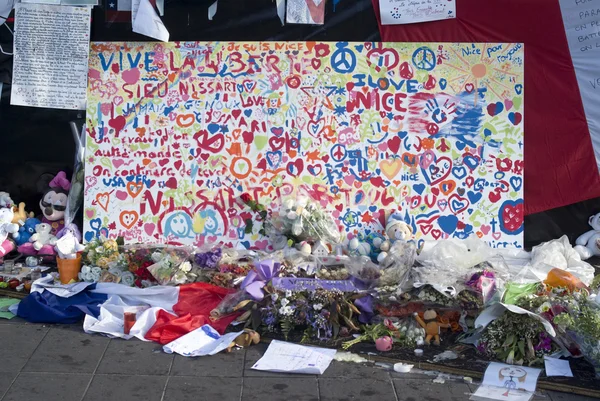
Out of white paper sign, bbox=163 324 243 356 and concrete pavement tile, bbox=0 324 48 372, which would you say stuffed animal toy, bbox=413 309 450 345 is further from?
concrete pavement tile, bbox=0 324 48 372

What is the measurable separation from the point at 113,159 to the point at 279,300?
7.55 feet

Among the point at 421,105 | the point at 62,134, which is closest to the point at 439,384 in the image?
the point at 421,105

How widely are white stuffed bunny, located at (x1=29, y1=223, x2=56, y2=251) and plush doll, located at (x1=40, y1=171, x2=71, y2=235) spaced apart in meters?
0.06

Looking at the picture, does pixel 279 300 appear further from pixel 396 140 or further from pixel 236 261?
pixel 396 140

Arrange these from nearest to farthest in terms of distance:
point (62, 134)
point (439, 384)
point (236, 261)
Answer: point (439, 384)
point (236, 261)
point (62, 134)

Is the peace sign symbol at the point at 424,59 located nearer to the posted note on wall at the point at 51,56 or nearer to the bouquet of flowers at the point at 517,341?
the bouquet of flowers at the point at 517,341

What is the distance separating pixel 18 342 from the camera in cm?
592

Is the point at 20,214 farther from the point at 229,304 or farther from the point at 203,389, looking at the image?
the point at 203,389

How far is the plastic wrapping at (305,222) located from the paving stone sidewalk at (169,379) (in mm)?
1336

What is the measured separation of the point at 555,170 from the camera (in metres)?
7.14

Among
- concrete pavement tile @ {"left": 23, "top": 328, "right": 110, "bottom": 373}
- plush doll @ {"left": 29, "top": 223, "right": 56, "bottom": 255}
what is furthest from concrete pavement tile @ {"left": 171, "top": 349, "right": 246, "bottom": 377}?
plush doll @ {"left": 29, "top": 223, "right": 56, "bottom": 255}

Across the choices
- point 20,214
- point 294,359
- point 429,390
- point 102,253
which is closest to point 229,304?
point 294,359

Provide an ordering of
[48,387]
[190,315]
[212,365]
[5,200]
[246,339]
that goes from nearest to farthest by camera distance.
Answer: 1. [48,387]
2. [212,365]
3. [246,339]
4. [190,315]
5. [5,200]

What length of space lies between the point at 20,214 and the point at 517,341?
4884 mm
